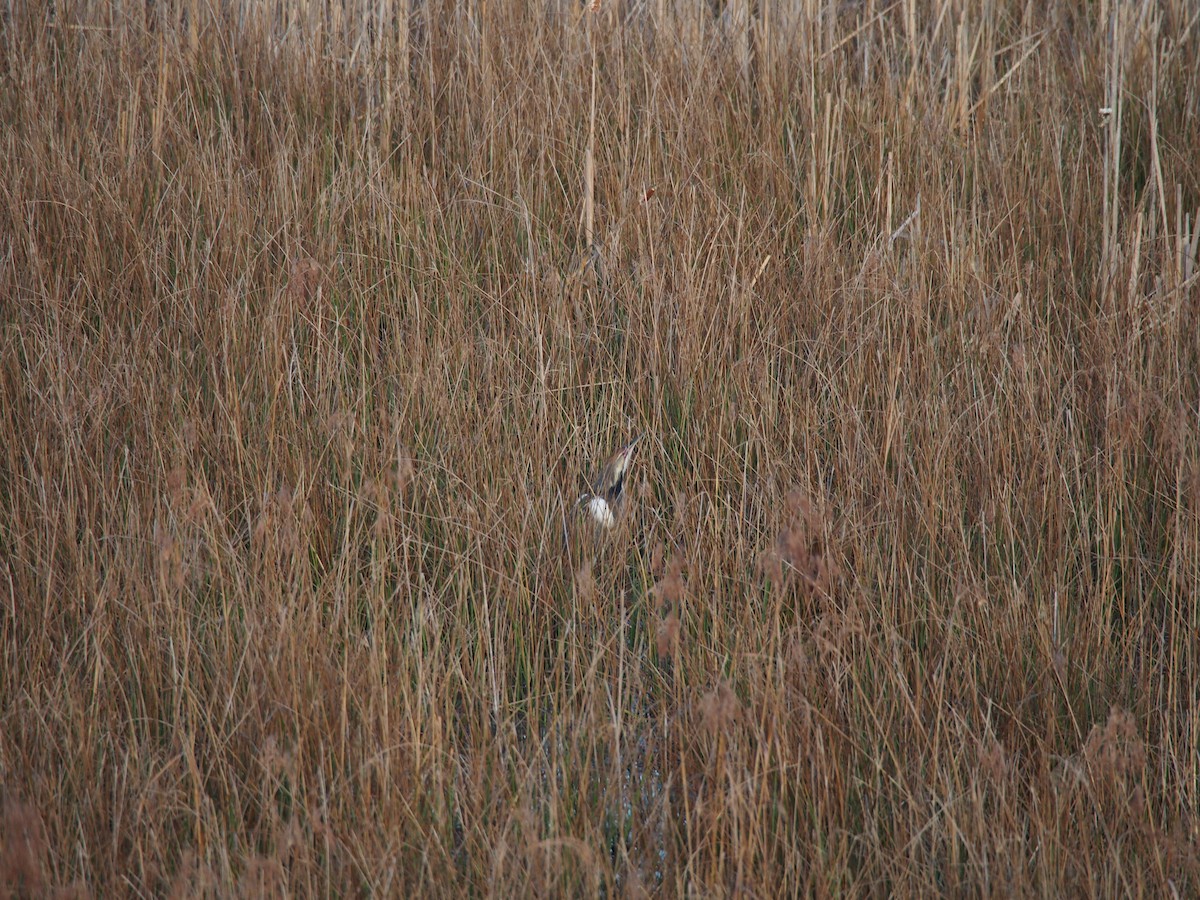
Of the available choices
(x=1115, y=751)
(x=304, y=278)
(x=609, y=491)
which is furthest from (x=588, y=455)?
(x=1115, y=751)

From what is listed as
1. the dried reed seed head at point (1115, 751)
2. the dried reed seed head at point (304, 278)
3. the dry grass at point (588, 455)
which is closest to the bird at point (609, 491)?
the dry grass at point (588, 455)

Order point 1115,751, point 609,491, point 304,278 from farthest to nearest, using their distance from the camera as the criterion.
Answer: point 304,278 < point 609,491 < point 1115,751

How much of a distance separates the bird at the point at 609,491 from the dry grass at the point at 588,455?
Result: 0.12ft

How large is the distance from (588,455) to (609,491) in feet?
0.37

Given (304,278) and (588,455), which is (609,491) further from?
(304,278)

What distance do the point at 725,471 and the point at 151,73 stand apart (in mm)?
1802

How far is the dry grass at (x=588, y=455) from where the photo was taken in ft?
4.14

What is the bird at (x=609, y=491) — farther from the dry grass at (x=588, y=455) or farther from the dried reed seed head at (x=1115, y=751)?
the dried reed seed head at (x=1115, y=751)

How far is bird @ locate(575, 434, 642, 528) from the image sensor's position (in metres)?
1.71

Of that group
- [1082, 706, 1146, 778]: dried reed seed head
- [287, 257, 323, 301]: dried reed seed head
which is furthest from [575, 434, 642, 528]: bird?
[1082, 706, 1146, 778]: dried reed seed head

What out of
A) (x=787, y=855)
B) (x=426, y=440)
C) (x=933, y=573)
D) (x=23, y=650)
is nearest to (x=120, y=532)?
(x=23, y=650)

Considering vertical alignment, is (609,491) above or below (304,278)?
below

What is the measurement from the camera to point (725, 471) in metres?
1.83

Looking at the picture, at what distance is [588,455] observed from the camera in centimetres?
187
